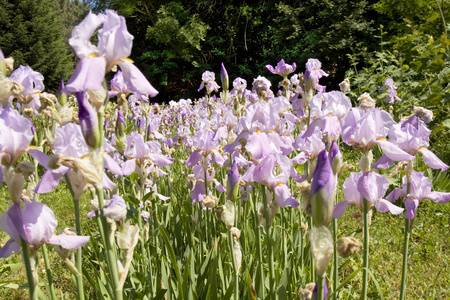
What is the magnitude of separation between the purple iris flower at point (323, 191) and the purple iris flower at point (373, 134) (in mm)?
533

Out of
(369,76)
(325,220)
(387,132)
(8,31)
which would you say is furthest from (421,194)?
(8,31)

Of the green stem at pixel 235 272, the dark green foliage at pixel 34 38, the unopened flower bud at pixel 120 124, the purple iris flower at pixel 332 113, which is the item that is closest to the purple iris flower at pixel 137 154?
the unopened flower bud at pixel 120 124

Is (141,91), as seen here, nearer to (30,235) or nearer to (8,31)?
(30,235)

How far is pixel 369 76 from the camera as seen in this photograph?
653 cm

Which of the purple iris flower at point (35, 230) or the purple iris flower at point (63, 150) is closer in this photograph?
the purple iris flower at point (35, 230)

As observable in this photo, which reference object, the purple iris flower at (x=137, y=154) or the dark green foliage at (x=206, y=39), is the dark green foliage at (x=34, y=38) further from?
the purple iris flower at (x=137, y=154)

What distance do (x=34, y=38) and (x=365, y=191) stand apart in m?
24.1

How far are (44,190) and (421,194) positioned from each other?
4.79 ft

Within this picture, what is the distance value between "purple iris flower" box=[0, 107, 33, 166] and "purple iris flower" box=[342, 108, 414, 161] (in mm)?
1065

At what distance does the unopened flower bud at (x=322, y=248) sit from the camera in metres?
0.77

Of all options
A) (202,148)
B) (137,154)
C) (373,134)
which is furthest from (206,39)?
(373,134)

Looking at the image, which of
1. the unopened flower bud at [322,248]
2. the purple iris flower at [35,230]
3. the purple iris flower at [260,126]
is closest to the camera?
the unopened flower bud at [322,248]

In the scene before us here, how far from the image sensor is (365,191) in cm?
113

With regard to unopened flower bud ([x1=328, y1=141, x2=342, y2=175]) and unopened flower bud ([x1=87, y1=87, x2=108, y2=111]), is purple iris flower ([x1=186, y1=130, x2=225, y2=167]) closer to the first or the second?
unopened flower bud ([x1=328, y1=141, x2=342, y2=175])
